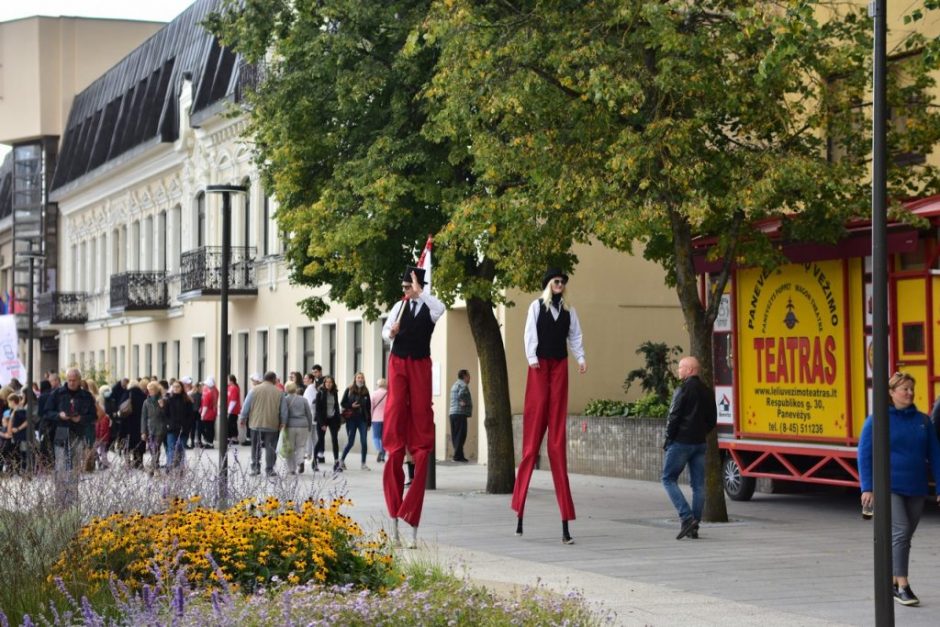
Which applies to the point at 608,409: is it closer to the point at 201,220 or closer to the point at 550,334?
the point at 550,334

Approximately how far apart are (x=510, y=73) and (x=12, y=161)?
60.4 meters

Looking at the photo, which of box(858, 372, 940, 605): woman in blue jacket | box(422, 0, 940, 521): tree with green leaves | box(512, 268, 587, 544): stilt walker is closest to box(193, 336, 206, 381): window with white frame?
box(422, 0, 940, 521): tree with green leaves

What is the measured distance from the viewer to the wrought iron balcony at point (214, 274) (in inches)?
1900

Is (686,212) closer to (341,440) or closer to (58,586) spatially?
(58,586)

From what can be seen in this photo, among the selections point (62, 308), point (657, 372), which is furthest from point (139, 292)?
point (657, 372)

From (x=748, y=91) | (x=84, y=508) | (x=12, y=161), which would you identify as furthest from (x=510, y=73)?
(x=12, y=161)

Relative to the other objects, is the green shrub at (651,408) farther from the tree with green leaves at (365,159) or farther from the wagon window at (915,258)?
the wagon window at (915,258)

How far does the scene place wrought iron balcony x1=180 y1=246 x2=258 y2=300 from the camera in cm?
4825

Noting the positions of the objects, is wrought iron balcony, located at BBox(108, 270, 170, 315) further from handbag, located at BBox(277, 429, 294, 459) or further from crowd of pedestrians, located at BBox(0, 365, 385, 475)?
handbag, located at BBox(277, 429, 294, 459)

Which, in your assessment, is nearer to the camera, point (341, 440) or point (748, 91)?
point (748, 91)

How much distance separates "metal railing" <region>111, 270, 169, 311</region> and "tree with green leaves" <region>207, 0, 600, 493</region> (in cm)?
3423

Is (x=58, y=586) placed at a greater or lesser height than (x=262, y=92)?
lesser

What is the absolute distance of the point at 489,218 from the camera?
19.1 meters

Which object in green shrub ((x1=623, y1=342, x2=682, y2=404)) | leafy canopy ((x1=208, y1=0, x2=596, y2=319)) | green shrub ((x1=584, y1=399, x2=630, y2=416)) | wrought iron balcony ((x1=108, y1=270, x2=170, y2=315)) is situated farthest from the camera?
wrought iron balcony ((x1=108, y1=270, x2=170, y2=315))
